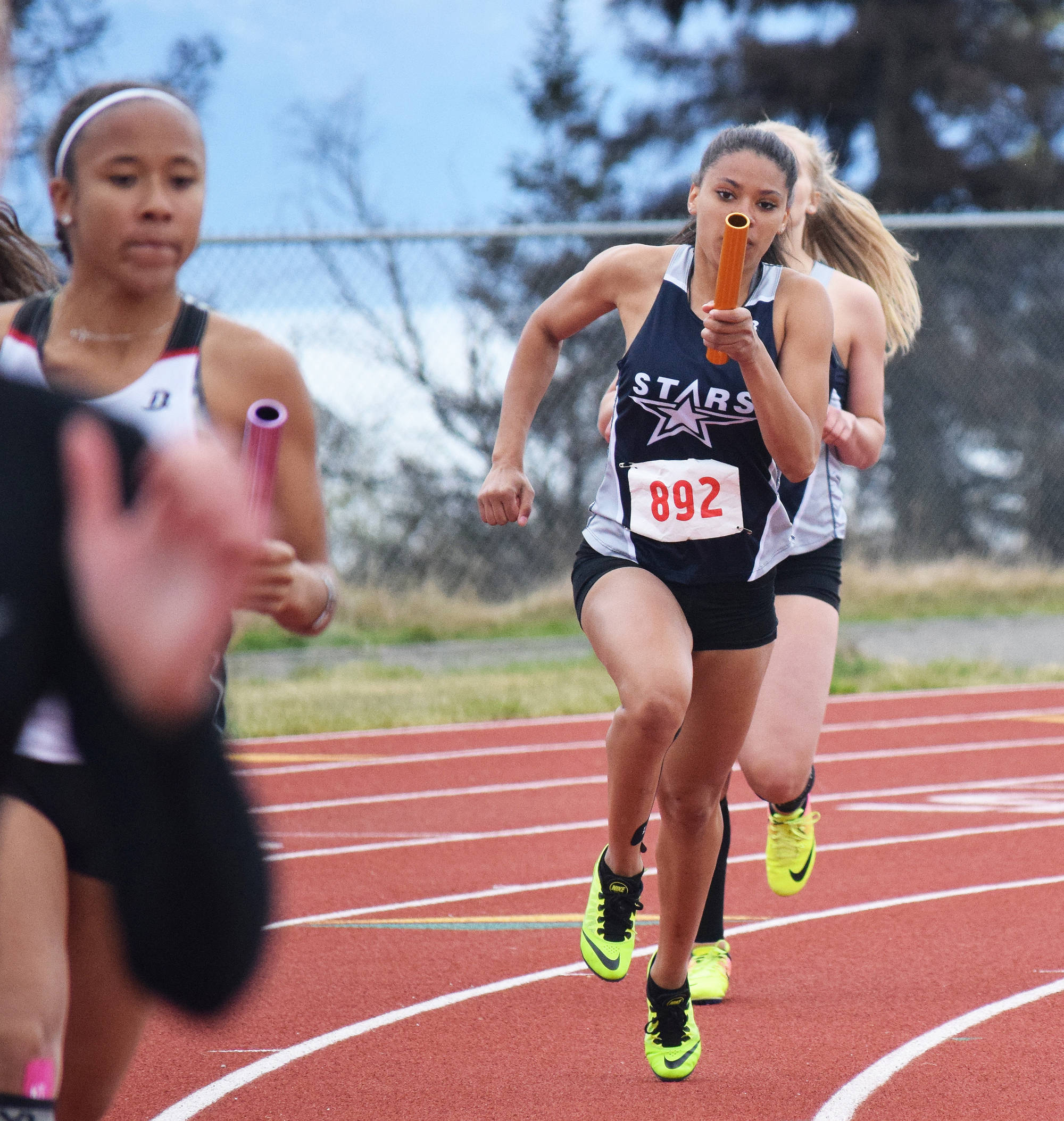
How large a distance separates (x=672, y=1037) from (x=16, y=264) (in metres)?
2.04

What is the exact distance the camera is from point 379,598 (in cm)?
1101

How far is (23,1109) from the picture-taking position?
1823mm

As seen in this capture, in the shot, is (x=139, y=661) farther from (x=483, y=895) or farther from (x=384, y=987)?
(x=483, y=895)

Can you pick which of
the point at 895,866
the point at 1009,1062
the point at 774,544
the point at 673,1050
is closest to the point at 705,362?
the point at 774,544

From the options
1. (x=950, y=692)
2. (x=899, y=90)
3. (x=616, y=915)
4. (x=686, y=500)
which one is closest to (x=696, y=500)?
(x=686, y=500)

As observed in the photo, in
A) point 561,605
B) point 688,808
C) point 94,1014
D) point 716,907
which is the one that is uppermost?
point 94,1014

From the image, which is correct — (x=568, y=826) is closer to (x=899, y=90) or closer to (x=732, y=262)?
(x=732, y=262)

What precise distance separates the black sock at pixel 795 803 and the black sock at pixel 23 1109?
283 centimetres

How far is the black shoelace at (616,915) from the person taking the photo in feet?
11.7

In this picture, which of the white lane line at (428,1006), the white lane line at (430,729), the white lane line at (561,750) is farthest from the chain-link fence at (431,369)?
the white lane line at (428,1006)

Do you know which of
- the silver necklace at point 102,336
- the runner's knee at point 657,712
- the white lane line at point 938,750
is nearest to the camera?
the silver necklace at point 102,336

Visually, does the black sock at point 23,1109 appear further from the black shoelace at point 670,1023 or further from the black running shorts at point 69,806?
the black shoelace at point 670,1023

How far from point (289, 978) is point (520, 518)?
1.59m

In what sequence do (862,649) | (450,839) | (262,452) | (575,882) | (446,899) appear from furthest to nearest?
(862,649) < (450,839) < (575,882) < (446,899) < (262,452)
